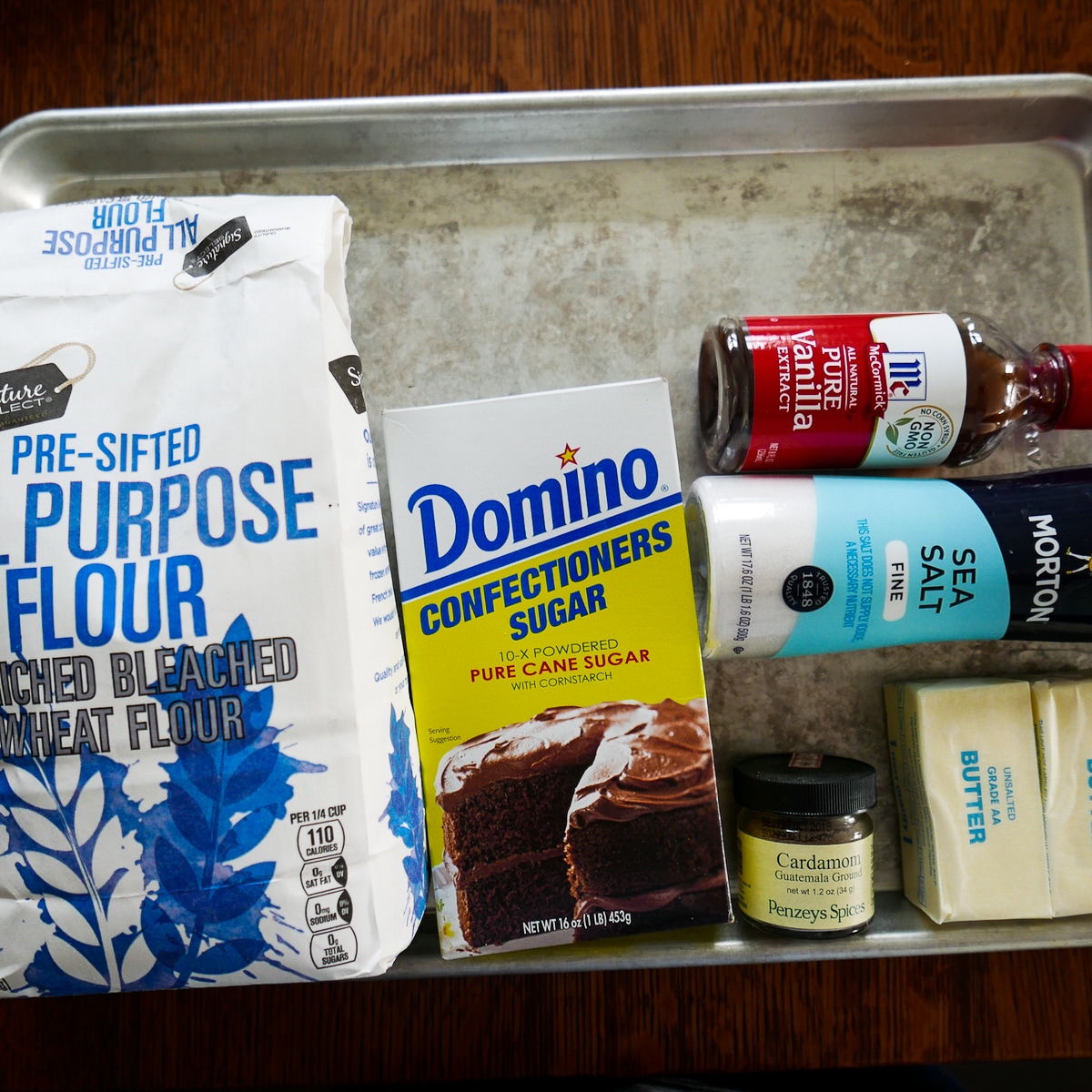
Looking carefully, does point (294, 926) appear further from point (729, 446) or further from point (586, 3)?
point (586, 3)

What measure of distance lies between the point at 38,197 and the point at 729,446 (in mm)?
621

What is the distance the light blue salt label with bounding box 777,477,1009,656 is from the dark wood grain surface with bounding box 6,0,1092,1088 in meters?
0.30

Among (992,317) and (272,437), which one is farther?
(992,317)

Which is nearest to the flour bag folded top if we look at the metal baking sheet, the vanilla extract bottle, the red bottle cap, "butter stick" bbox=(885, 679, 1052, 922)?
the metal baking sheet

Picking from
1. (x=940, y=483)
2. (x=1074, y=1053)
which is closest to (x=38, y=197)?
(x=940, y=483)

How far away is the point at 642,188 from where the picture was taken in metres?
0.68

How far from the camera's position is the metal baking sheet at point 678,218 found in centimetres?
65

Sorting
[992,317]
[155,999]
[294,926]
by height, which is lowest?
[155,999]

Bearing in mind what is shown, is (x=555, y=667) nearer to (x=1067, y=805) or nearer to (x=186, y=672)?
(x=186, y=672)

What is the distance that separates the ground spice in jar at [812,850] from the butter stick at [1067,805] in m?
0.14

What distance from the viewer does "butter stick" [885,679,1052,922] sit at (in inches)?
23.3
